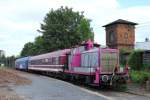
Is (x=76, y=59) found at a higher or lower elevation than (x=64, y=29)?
lower

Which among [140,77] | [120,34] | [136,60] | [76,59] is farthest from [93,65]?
[120,34]

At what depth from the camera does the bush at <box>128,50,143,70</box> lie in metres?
30.4

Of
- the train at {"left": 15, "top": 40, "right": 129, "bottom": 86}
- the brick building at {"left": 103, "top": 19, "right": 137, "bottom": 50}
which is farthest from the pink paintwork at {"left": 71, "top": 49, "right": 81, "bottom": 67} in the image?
the brick building at {"left": 103, "top": 19, "right": 137, "bottom": 50}

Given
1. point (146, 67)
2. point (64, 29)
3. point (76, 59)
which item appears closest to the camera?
point (146, 67)

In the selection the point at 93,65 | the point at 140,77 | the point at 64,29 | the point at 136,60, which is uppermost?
the point at 64,29

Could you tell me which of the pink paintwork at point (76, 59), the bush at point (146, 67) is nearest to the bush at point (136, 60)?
the bush at point (146, 67)

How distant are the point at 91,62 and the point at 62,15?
46.0 meters

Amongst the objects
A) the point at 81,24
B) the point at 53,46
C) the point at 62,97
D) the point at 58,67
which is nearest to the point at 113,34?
the point at 81,24

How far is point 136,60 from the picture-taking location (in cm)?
3058

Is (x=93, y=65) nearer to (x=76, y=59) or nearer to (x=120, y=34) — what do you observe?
(x=76, y=59)

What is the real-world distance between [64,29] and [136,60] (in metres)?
39.3

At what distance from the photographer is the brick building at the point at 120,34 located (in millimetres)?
80500

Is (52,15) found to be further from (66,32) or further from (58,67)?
(58,67)

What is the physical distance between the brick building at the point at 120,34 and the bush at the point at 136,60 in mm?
48657
